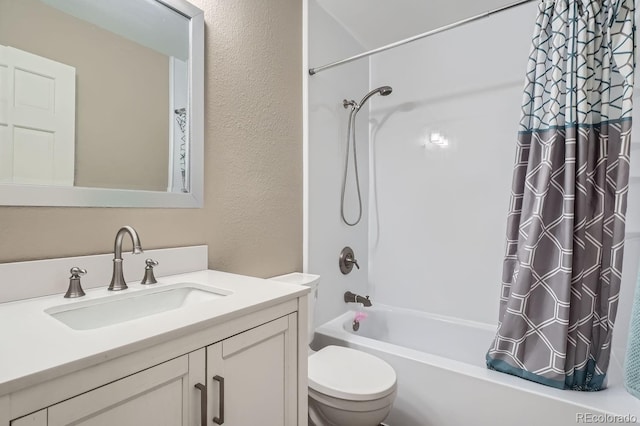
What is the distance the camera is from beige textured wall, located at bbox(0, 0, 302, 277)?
102cm

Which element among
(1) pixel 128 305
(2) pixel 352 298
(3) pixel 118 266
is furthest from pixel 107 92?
(2) pixel 352 298

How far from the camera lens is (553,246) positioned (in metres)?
1.35

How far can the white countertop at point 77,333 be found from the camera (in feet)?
1.59

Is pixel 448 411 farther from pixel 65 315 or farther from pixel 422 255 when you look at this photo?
pixel 65 315

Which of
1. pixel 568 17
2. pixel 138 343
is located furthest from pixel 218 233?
pixel 568 17

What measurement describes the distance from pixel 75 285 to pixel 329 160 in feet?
4.94

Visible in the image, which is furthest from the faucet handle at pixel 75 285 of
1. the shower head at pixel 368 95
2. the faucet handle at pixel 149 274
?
the shower head at pixel 368 95

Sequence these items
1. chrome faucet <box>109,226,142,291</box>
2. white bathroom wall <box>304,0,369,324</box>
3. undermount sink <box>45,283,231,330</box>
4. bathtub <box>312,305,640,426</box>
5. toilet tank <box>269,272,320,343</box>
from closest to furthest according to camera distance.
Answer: undermount sink <box>45,283,231,330</box> < chrome faucet <box>109,226,142,291</box> < bathtub <box>312,305,640,426</box> < toilet tank <box>269,272,320,343</box> < white bathroom wall <box>304,0,369,324</box>

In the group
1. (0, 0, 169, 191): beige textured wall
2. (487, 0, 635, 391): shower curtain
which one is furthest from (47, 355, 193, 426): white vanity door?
(487, 0, 635, 391): shower curtain

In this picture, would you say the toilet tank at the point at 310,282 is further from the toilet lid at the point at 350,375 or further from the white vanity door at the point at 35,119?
the white vanity door at the point at 35,119

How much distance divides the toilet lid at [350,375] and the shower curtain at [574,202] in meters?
0.55

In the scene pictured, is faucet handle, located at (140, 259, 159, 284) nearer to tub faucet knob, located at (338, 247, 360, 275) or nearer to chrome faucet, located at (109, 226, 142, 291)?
chrome faucet, located at (109, 226, 142, 291)

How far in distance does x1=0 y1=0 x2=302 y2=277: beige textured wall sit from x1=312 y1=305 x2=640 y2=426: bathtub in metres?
0.73

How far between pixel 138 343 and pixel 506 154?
2213mm
